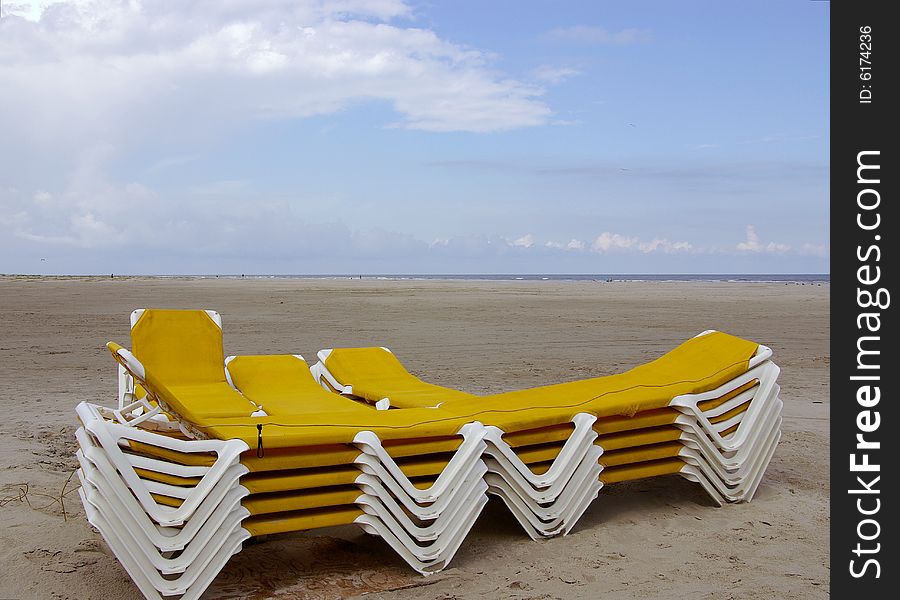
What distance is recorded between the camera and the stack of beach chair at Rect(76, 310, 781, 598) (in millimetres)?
3715

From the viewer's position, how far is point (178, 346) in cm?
731

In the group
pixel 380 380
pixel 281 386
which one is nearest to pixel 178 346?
pixel 281 386

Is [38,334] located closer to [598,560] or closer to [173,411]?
[173,411]

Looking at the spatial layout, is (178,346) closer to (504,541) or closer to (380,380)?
(380,380)

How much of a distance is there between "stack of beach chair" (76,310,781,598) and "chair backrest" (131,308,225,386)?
26.7 inches

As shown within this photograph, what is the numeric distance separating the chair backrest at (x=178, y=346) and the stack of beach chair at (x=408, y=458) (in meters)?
0.68

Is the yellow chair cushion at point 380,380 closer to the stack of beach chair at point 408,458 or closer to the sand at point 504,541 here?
the stack of beach chair at point 408,458

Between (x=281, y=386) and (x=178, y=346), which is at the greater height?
(x=178, y=346)

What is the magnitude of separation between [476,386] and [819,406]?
3880 mm

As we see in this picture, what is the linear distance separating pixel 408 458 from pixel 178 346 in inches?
145

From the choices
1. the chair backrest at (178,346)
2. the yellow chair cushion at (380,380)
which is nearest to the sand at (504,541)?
the chair backrest at (178,346)

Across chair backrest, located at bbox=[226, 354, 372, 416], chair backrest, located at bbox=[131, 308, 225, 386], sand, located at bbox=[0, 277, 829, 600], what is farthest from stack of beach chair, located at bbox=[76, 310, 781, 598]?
chair backrest, located at bbox=[131, 308, 225, 386]

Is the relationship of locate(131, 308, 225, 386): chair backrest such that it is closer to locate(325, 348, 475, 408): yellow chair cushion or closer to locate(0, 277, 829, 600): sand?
locate(0, 277, 829, 600): sand

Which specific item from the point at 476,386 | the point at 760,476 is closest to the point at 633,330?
the point at 476,386
